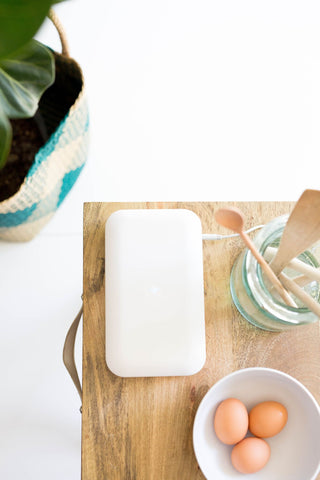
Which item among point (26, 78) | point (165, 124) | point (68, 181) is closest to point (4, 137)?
point (26, 78)

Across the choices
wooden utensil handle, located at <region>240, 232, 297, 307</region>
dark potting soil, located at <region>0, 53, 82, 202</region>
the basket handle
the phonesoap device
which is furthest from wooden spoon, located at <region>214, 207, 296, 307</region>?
dark potting soil, located at <region>0, 53, 82, 202</region>

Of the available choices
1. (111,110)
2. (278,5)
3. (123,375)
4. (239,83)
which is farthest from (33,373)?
(278,5)

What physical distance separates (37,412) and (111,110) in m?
0.79

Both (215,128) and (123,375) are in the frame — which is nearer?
(123,375)

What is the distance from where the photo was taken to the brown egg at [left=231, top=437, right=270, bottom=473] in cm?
62

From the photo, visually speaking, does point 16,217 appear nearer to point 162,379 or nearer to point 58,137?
point 58,137

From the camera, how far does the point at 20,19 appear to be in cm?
48

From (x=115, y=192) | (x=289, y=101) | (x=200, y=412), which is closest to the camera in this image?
(x=200, y=412)

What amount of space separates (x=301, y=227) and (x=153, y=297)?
227mm

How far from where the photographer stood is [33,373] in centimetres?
119

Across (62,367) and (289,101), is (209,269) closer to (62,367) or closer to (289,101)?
(62,367)

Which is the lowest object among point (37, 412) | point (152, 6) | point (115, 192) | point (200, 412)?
point (37, 412)

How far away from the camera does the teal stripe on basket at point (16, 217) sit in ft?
3.25

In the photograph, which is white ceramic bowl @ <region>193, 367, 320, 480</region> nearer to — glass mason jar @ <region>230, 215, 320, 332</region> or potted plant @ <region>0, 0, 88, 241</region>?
glass mason jar @ <region>230, 215, 320, 332</region>
